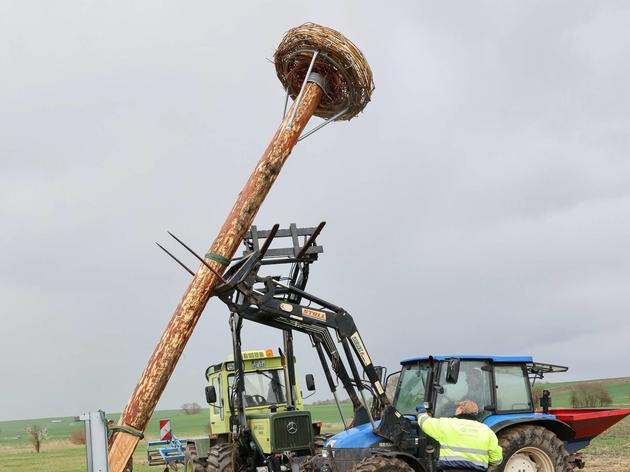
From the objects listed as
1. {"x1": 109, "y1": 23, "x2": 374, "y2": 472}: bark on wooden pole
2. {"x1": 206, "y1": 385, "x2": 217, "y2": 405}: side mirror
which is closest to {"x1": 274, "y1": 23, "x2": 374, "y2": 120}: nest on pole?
{"x1": 109, "y1": 23, "x2": 374, "y2": 472}: bark on wooden pole

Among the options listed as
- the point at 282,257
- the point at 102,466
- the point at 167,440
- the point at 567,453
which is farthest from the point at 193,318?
the point at 167,440

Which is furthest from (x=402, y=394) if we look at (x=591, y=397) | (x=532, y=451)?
(x=591, y=397)

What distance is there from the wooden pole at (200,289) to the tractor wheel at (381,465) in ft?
7.84

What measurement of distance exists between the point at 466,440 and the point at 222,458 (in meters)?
5.79

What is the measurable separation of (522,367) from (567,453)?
3.84 feet

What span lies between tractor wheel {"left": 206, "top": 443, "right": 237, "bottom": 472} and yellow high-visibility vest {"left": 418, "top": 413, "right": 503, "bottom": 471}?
5358mm

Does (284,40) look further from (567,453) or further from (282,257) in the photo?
(567,453)

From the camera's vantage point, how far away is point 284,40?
1165 cm

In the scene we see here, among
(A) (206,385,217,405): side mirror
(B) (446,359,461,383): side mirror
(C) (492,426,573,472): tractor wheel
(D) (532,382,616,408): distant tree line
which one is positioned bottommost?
(C) (492,426,573,472): tractor wheel

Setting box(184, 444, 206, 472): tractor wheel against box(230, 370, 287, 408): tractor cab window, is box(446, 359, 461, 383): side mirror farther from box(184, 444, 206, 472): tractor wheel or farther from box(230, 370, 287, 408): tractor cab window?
box(184, 444, 206, 472): tractor wheel

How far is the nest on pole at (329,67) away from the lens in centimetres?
1129

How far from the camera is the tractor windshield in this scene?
983 cm

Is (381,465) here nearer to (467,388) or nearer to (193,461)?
(467,388)

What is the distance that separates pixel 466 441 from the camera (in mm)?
7930
